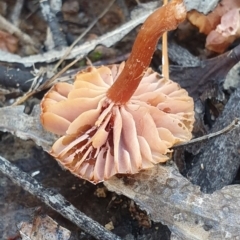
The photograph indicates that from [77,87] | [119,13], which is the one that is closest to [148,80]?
[77,87]

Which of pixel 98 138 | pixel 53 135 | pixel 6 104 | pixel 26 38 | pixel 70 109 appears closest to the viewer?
pixel 98 138

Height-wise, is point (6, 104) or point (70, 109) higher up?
point (70, 109)

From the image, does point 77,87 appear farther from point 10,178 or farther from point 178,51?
point 178,51

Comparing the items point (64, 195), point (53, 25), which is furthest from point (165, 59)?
point (64, 195)

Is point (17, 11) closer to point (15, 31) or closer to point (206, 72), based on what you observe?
point (15, 31)

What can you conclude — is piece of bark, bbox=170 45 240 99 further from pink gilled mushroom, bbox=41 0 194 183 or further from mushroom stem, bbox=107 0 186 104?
mushroom stem, bbox=107 0 186 104

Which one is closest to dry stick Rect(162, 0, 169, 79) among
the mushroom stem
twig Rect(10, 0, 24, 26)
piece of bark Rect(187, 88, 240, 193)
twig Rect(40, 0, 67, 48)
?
piece of bark Rect(187, 88, 240, 193)

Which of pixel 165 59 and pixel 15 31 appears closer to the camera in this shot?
pixel 165 59
